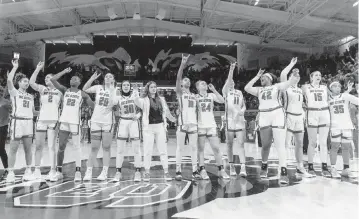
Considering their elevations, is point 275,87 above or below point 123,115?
above

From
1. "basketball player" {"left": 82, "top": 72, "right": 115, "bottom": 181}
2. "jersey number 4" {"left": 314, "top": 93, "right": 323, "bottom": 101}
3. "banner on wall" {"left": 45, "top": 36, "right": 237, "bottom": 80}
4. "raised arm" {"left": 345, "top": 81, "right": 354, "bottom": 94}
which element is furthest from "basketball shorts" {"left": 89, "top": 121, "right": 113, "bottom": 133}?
"banner on wall" {"left": 45, "top": 36, "right": 237, "bottom": 80}

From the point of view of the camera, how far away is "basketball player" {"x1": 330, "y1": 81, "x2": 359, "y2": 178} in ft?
17.6

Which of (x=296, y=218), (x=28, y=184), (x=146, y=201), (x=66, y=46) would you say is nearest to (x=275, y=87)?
(x=296, y=218)

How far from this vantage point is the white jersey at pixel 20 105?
5.34m

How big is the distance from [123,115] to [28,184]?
190 centimetres

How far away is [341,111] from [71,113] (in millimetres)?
4857

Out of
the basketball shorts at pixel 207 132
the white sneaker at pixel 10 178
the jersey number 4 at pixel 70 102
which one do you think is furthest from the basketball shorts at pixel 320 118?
the white sneaker at pixel 10 178

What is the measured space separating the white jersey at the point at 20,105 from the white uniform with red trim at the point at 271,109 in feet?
13.7

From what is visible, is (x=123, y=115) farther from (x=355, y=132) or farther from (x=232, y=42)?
(x=232, y=42)

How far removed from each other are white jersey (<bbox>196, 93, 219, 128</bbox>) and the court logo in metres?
1.10

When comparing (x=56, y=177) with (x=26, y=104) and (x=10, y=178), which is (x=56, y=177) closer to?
(x=10, y=178)

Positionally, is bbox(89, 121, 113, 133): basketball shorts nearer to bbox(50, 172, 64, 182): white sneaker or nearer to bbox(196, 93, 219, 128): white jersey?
bbox(50, 172, 64, 182): white sneaker

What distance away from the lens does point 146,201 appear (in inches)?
150

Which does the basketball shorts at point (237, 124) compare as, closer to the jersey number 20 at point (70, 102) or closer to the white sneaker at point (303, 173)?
the white sneaker at point (303, 173)
